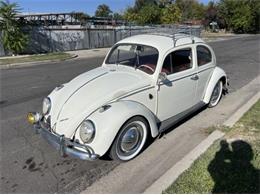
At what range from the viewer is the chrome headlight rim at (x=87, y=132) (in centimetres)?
384

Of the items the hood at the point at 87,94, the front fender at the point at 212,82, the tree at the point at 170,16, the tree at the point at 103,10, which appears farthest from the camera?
the tree at the point at 103,10

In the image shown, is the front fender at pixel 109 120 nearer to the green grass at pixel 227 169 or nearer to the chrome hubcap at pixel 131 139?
the chrome hubcap at pixel 131 139

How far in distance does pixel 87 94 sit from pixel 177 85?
167 centimetres

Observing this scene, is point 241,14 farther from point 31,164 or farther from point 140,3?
point 31,164

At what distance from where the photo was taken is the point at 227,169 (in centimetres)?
387

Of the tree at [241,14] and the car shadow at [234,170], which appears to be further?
the tree at [241,14]

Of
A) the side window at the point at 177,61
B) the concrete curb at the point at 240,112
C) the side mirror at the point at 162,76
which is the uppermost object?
the side window at the point at 177,61

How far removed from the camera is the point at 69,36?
2272cm

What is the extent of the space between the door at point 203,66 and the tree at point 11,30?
15013 mm

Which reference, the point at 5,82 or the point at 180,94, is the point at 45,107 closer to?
the point at 180,94

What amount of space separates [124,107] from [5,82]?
7.48m

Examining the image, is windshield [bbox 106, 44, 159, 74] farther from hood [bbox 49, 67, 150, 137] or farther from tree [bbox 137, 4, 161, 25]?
tree [bbox 137, 4, 161, 25]

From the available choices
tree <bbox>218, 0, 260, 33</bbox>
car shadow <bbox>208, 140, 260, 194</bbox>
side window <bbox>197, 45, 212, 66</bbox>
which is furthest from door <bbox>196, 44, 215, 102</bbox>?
tree <bbox>218, 0, 260, 33</bbox>

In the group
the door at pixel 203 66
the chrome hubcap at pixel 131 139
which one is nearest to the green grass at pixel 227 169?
the chrome hubcap at pixel 131 139
